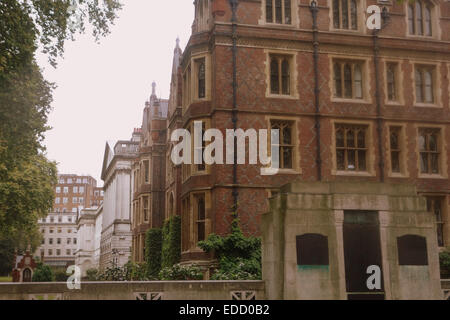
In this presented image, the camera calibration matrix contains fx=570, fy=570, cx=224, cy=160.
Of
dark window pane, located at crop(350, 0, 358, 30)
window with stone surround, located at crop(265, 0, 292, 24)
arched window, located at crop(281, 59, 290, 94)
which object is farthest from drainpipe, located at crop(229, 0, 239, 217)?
dark window pane, located at crop(350, 0, 358, 30)

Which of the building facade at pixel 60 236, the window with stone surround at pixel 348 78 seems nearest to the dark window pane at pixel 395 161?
the window with stone surround at pixel 348 78

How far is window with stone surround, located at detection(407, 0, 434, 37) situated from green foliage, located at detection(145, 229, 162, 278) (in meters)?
22.9

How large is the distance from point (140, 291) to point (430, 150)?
20.3 metres

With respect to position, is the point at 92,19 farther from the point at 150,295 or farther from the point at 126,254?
the point at 126,254

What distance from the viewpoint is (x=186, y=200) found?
1165 inches

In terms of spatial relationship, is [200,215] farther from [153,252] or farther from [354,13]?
[153,252]

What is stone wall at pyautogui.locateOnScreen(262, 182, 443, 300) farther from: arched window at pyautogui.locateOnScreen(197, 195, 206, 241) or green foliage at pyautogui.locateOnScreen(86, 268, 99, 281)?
green foliage at pyautogui.locateOnScreen(86, 268, 99, 281)

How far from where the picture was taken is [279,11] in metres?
29.6

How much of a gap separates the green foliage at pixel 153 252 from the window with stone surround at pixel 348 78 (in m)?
19.0

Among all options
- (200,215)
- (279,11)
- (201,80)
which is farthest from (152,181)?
(279,11)

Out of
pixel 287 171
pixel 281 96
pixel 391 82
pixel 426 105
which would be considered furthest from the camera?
pixel 391 82

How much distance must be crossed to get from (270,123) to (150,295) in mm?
14827

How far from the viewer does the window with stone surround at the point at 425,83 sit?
30.6 m
